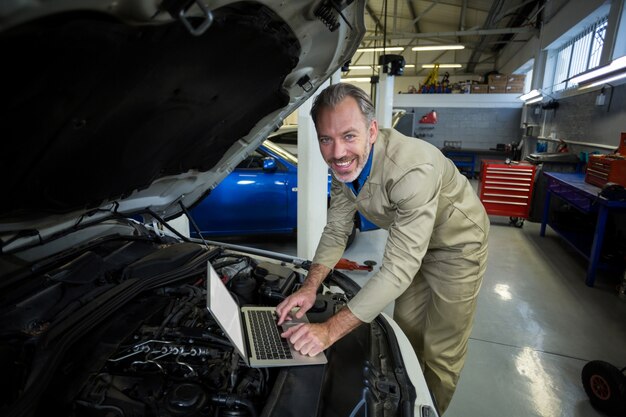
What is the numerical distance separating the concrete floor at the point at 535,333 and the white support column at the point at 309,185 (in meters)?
0.60

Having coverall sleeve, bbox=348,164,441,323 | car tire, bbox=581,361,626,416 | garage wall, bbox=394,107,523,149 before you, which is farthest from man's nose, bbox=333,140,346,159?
garage wall, bbox=394,107,523,149

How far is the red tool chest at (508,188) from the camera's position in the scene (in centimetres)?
447

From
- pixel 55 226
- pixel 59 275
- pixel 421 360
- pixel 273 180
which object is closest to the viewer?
pixel 59 275

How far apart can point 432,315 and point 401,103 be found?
9.75 metres

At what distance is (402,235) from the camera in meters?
1.12

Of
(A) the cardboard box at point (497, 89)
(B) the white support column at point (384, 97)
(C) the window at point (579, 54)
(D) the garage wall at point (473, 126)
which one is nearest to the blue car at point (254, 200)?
(B) the white support column at point (384, 97)

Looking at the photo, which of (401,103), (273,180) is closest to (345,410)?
(273,180)

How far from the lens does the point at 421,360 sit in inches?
65.3

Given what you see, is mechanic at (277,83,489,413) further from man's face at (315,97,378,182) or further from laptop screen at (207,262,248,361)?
laptop screen at (207,262,248,361)

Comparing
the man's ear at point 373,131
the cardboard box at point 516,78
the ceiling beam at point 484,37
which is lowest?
the man's ear at point 373,131

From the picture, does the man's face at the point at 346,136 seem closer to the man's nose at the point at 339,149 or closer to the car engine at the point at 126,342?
the man's nose at the point at 339,149

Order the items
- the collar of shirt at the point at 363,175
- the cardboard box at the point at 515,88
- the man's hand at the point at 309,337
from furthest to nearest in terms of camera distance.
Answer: the cardboard box at the point at 515,88 < the collar of shirt at the point at 363,175 < the man's hand at the point at 309,337

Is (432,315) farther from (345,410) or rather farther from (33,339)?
(33,339)

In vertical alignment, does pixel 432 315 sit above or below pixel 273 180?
below
